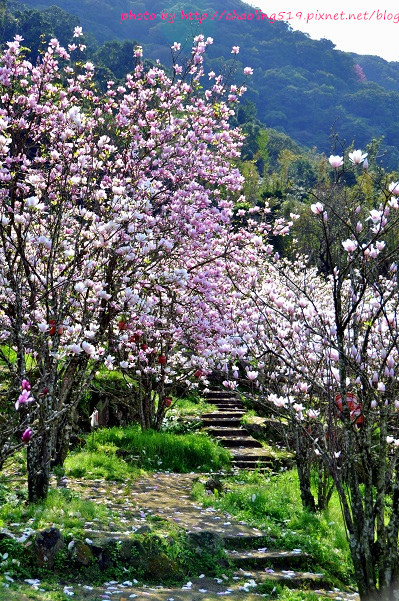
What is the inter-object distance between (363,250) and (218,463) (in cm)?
749

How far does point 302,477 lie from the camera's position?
799 centimetres

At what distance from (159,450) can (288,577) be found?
16.0 ft

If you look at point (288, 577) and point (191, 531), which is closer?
point (288, 577)

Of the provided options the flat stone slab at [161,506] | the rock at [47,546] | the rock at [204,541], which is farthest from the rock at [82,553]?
the rock at [204,541]

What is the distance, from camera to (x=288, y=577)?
603cm

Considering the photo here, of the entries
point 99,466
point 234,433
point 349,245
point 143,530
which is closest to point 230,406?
point 234,433

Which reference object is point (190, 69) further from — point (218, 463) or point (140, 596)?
point (140, 596)

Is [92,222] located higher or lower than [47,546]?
higher

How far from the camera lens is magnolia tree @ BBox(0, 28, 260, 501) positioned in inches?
241

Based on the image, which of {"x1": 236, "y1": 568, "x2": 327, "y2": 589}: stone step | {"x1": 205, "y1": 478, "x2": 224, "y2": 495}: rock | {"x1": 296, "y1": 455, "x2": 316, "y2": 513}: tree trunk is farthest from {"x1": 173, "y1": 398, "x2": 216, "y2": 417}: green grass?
{"x1": 236, "y1": 568, "x2": 327, "y2": 589}: stone step

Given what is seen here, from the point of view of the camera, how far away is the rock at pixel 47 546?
5.35 metres

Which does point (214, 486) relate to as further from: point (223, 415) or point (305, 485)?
point (223, 415)

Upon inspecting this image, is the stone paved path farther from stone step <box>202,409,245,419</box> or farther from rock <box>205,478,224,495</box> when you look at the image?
stone step <box>202,409,245,419</box>

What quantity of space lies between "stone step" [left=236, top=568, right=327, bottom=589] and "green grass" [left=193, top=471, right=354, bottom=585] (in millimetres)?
273
